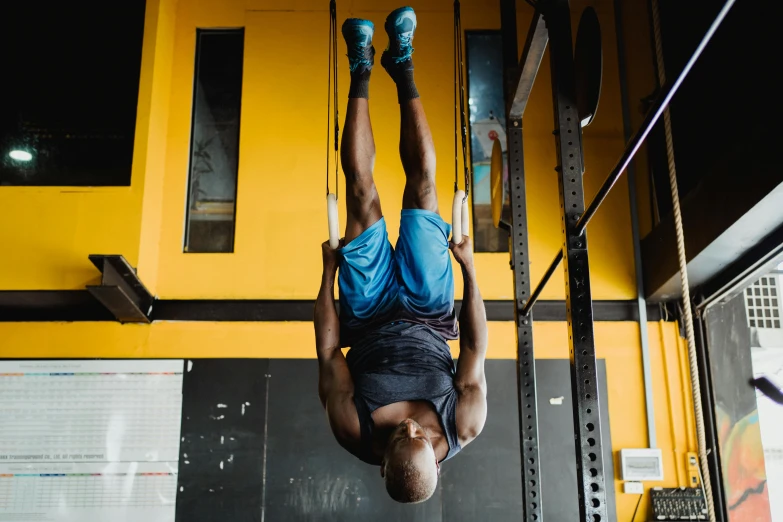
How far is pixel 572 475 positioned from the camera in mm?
5000

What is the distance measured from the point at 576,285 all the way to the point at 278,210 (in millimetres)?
3650

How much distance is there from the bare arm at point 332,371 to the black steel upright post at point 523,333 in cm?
102

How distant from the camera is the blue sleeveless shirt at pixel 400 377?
2.72 metres

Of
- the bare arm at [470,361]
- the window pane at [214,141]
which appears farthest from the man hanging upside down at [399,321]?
the window pane at [214,141]

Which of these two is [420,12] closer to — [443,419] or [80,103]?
[80,103]

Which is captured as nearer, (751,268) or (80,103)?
(751,268)

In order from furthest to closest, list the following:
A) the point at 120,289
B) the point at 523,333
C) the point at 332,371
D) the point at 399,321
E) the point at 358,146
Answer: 1. the point at 120,289
2. the point at 523,333
3. the point at 358,146
4. the point at 399,321
5. the point at 332,371

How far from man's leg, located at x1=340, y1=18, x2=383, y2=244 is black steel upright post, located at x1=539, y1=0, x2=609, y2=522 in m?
0.86

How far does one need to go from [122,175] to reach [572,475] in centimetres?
427

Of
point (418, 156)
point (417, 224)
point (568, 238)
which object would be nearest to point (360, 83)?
point (418, 156)

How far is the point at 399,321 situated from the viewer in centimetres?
301

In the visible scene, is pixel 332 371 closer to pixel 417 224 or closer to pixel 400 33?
pixel 417 224

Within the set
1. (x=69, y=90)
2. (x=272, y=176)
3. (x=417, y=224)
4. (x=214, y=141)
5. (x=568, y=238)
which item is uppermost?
(x=69, y=90)

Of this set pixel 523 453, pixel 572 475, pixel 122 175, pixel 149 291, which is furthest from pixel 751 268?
pixel 122 175
